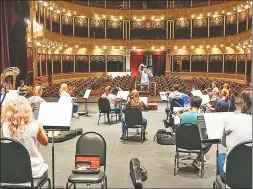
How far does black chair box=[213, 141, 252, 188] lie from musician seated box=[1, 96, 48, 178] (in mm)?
2253

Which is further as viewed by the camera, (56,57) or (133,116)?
(56,57)

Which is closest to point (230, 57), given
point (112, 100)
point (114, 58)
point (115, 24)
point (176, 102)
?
point (114, 58)

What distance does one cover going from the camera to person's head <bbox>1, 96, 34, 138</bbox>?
167 inches

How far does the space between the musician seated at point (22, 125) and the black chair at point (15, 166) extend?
21 centimetres

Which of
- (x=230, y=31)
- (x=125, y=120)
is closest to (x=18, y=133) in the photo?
(x=125, y=120)

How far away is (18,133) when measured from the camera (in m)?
4.29

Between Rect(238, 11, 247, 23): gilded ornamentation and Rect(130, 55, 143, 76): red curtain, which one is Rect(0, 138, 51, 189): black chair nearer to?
Rect(238, 11, 247, 23): gilded ornamentation

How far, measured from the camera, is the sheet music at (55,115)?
540cm

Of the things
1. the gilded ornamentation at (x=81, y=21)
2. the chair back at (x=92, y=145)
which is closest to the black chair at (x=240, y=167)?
the chair back at (x=92, y=145)

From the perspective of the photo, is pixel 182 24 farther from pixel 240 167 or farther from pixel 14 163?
pixel 14 163

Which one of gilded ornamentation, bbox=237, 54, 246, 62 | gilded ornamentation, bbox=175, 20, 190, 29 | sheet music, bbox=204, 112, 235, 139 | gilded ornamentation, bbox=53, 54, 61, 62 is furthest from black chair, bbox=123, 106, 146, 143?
gilded ornamentation, bbox=175, 20, 190, 29

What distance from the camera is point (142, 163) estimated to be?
7.41 metres

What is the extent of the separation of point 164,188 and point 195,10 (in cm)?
2846

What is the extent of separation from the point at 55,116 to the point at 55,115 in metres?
0.02
